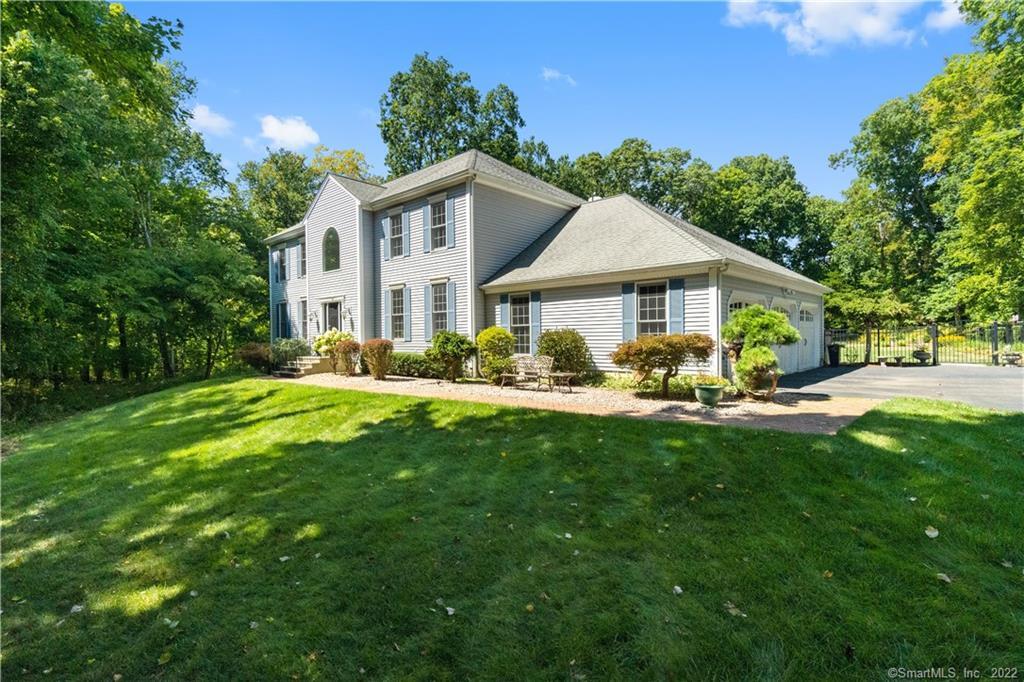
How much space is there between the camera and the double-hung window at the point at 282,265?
22.4 metres

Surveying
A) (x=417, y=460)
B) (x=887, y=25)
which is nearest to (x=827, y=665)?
(x=417, y=460)

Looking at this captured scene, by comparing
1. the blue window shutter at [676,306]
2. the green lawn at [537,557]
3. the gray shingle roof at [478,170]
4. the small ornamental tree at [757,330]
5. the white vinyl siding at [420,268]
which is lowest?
the green lawn at [537,557]

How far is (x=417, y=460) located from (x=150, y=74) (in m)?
9.12

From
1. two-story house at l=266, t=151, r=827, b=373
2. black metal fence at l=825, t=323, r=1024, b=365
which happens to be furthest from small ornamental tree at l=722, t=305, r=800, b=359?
black metal fence at l=825, t=323, r=1024, b=365

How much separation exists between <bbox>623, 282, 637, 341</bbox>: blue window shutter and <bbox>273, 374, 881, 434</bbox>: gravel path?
1688mm

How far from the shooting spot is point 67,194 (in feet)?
49.0

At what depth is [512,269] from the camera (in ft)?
50.0

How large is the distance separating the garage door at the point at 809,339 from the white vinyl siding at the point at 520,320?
9478 millimetres

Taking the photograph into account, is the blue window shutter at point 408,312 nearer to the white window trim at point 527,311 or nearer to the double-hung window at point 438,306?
the double-hung window at point 438,306

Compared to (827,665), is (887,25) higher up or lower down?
higher up

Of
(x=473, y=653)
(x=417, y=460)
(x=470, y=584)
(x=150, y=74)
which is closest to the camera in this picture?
(x=473, y=653)

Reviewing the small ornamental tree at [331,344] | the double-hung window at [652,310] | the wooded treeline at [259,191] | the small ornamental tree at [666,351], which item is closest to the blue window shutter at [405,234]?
the small ornamental tree at [331,344]

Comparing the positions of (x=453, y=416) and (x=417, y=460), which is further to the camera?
(x=453, y=416)

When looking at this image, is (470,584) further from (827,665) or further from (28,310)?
(28,310)
